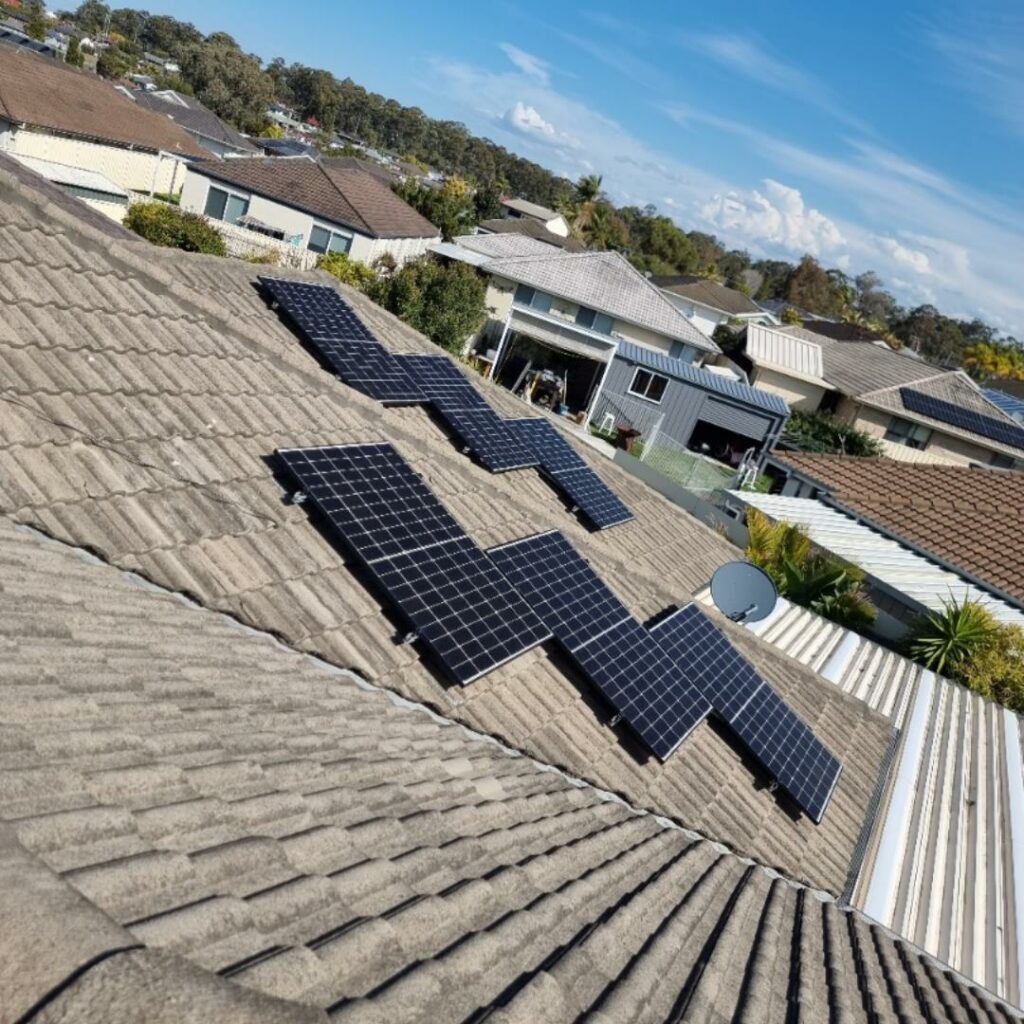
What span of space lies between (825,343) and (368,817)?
7032 centimetres

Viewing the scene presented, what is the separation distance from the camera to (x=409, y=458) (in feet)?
38.7

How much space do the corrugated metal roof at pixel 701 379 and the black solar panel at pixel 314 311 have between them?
30.2 m

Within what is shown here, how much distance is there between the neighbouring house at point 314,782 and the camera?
303 cm

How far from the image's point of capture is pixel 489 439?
1462cm

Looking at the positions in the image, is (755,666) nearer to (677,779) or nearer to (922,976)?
(677,779)

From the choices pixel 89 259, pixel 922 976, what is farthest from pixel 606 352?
pixel 922 976

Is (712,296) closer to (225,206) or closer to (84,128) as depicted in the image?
(225,206)

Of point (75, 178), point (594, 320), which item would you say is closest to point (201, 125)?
point (75, 178)

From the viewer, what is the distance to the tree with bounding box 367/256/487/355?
123 ft

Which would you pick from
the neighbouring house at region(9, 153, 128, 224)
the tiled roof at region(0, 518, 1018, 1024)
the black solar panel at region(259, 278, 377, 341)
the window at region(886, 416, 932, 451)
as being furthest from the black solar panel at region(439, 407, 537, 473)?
the window at region(886, 416, 932, 451)

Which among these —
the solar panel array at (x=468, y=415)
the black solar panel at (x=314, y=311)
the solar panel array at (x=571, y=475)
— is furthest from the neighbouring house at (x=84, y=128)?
the solar panel array at (x=571, y=475)

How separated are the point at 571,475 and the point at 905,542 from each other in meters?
15.3

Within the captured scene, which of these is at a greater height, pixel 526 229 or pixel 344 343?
pixel 526 229

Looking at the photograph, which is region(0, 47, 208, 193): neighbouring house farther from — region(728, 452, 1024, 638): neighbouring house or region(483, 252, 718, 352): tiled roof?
region(728, 452, 1024, 638): neighbouring house
